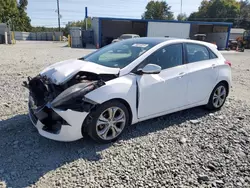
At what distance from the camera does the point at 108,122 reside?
10.6 ft

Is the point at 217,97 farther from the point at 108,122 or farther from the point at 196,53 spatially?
the point at 108,122

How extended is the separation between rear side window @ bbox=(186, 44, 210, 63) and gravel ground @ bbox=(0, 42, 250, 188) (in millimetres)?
1191

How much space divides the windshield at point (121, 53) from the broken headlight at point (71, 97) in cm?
83

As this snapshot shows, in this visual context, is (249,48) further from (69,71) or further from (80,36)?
(69,71)

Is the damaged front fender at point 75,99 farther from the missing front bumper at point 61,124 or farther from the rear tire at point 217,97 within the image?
the rear tire at point 217,97

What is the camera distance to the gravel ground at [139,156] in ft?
8.49

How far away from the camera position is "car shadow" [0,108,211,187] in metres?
2.64

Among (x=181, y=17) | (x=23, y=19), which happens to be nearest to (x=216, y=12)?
(x=181, y=17)

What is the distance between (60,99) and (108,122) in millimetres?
803

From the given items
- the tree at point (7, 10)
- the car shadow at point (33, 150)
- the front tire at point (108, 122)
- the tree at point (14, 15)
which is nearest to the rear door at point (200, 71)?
the car shadow at point (33, 150)

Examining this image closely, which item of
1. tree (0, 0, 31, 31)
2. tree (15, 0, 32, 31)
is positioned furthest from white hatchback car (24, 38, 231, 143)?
tree (15, 0, 32, 31)

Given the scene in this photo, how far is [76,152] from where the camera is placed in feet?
10.1

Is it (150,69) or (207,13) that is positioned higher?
(207,13)

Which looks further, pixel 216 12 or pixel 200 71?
pixel 216 12
